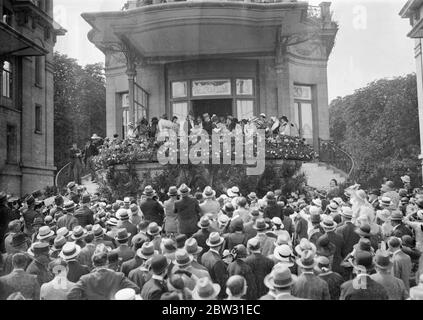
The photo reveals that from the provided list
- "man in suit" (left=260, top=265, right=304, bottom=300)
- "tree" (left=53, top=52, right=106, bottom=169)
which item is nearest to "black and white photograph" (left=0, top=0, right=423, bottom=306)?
"man in suit" (left=260, top=265, right=304, bottom=300)

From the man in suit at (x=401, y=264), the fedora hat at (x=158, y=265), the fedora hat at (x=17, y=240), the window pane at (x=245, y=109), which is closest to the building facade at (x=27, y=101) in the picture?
the window pane at (x=245, y=109)

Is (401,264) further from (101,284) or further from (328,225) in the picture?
(101,284)

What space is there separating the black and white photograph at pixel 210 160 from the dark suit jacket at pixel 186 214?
5 centimetres

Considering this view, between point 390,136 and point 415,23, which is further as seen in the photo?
point 390,136

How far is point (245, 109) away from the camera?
22.3m

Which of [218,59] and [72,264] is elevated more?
[218,59]

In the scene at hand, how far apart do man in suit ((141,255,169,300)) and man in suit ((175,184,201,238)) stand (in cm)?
419

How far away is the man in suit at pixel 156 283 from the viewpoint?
15.7 ft

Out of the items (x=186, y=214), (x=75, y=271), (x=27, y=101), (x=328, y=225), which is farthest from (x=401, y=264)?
(x=27, y=101)

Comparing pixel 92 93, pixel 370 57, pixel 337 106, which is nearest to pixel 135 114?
pixel 370 57

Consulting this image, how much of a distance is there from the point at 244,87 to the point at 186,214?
13.9 metres

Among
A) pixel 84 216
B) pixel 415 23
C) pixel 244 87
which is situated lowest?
pixel 84 216
